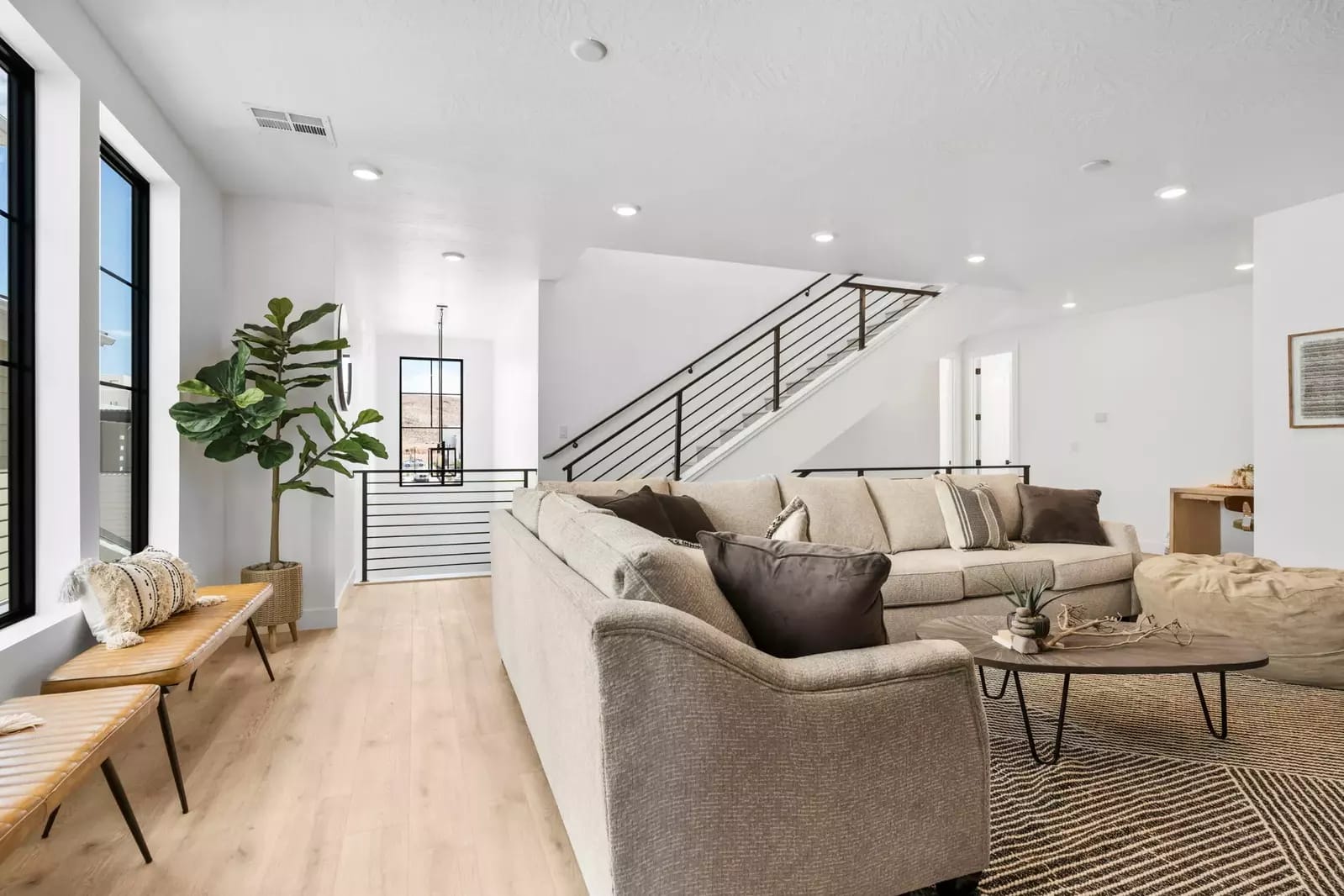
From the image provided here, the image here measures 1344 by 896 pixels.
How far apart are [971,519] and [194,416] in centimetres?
391

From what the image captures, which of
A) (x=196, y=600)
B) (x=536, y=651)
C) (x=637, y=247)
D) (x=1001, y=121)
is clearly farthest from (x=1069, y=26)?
(x=196, y=600)

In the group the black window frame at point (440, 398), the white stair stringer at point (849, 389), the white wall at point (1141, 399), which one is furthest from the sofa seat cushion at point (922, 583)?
the black window frame at point (440, 398)

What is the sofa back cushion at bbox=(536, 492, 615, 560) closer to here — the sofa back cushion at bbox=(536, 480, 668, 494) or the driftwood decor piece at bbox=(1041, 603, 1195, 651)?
the sofa back cushion at bbox=(536, 480, 668, 494)

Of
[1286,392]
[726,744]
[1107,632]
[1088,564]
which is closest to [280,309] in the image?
[726,744]

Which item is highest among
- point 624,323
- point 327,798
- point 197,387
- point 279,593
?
point 624,323

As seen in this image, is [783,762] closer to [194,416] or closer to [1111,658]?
[1111,658]

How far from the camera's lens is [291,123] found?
293 centimetres

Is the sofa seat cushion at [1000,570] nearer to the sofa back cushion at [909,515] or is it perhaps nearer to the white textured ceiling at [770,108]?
the sofa back cushion at [909,515]

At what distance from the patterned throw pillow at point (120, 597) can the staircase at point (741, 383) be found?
373cm

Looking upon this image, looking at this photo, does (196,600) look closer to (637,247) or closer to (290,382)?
(290,382)

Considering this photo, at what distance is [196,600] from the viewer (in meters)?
2.64

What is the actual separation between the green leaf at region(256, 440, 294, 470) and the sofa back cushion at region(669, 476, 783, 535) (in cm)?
197

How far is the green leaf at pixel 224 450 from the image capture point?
10.5ft

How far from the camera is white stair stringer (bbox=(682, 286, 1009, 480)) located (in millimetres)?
5887
